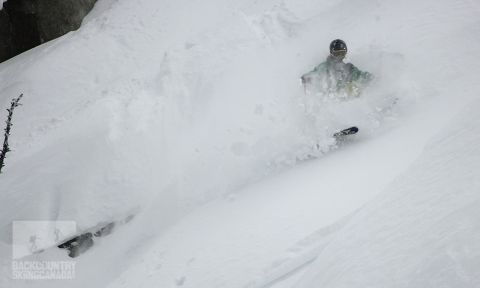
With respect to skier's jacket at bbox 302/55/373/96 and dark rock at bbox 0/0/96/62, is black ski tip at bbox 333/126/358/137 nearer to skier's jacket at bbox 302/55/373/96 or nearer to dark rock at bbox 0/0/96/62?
skier's jacket at bbox 302/55/373/96

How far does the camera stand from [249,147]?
637cm

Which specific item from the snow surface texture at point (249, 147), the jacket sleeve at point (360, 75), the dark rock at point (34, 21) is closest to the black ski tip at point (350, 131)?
the snow surface texture at point (249, 147)

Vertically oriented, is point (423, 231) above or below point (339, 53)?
below

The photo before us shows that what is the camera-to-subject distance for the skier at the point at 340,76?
657 cm

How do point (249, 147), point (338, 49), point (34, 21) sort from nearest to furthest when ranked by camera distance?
point (249, 147), point (338, 49), point (34, 21)

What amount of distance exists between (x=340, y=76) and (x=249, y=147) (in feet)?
6.86

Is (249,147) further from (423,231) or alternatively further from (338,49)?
(423,231)

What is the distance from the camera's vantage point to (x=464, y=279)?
202cm

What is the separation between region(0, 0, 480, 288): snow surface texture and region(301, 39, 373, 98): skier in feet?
0.85

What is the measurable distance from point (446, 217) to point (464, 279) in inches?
22.5

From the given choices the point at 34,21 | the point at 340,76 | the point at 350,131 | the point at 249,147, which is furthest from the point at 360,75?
the point at 34,21

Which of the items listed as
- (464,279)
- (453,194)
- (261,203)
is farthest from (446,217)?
(261,203)

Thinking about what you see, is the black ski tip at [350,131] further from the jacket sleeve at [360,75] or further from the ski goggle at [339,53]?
the ski goggle at [339,53]

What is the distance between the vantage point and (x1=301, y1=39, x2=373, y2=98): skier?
259 inches
